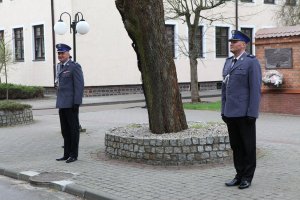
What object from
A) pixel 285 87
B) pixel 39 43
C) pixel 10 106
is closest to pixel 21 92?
pixel 39 43

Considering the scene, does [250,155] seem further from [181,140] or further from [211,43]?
[211,43]

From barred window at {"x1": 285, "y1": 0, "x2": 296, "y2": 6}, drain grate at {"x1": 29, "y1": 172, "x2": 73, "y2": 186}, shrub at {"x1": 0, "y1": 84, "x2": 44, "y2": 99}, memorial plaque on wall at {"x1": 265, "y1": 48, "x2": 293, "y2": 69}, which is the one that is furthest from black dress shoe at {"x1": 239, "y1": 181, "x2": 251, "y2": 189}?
barred window at {"x1": 285, "y1": 0, "x2": 296, "y2": 6}

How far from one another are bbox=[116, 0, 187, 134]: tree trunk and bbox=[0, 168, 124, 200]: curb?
7.49 feet

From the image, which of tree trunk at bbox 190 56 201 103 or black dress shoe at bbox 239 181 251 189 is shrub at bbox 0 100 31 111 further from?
black dress shoe at bbox 239 181 251 189

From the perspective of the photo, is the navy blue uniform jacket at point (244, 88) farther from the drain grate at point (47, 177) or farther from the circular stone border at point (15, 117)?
the circular stone border at point (15, 117)

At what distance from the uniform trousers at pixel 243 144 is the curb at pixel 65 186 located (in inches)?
67.0

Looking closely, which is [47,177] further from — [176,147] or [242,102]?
[242,102]

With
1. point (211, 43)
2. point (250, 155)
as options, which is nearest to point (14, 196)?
point (250, 155)

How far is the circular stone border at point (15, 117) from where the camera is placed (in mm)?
14758

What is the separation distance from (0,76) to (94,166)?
84.5ft

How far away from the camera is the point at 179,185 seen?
22.7ft

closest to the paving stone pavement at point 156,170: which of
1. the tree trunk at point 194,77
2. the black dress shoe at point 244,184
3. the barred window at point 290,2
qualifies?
the black dress shoe at point 244,184

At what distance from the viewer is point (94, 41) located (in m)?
29.0

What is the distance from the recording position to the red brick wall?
15719 mm
